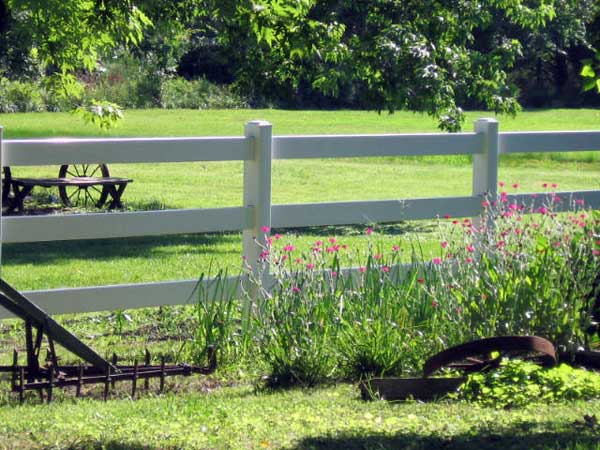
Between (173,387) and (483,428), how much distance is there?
2.12 metres

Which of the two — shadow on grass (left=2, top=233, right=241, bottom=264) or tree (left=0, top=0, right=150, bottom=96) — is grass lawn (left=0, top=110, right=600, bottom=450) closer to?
shadow on grass (left=2, top=233, right=241, bottom=264)

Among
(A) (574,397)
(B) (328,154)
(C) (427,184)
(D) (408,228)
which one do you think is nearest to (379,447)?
(A) (574,397)

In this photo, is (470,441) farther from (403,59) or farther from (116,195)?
(116,195)

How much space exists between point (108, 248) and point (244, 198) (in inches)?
A: 224

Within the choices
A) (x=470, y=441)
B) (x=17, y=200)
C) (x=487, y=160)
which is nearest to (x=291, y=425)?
(x=470, y=441)

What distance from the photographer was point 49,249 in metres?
12.9

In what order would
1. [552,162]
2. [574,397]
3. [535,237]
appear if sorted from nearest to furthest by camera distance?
[574,397]
[535,237]
[552,162]

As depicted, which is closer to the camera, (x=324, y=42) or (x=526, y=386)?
(x=526, y=386)

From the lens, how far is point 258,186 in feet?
24.2

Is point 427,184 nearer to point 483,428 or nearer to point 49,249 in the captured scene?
point 49,249

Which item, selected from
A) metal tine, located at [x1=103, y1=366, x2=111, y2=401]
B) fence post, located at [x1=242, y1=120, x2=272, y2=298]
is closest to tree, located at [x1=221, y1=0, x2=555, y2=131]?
fence post, located at [x1=242, y1=120, x2=272, y2=298]

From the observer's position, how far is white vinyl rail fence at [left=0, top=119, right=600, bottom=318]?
6676mm

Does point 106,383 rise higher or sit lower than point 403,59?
lower

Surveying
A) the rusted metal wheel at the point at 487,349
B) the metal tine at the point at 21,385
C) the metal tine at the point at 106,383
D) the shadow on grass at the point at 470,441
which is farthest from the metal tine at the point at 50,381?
the rusted metal wheel at the point at 487,349
